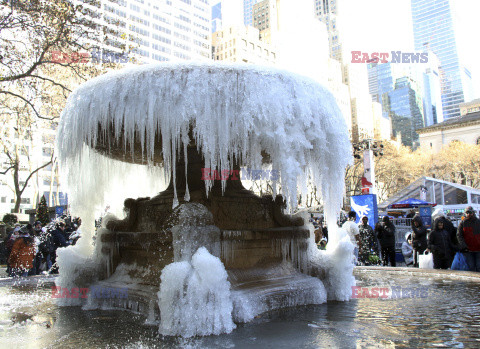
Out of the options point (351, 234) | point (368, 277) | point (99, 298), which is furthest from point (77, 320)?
point (351, 234)

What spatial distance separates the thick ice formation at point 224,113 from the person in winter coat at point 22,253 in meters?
5.56

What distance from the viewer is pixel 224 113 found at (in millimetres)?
4371

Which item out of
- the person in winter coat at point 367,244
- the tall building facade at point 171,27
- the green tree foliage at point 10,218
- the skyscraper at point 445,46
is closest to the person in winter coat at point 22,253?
the person in winter coat at point 367,244

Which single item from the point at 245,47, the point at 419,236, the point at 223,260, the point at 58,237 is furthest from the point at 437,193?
the point at 245,47

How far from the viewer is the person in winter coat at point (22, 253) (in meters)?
9.16

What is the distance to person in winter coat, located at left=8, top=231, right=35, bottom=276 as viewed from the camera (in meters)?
9.16

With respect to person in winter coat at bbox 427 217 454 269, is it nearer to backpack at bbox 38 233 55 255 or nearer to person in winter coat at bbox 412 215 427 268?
person in winter coat at bbox 412 215 427 268

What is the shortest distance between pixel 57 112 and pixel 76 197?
40.2 ft

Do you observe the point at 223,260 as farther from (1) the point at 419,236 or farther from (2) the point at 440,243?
(1) the point at 419,236

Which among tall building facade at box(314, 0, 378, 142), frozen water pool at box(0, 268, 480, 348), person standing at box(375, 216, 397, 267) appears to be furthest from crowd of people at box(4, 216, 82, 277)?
tall building facade at box(314, 0, 378, 142)

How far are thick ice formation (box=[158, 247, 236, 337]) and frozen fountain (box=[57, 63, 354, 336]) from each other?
10mm

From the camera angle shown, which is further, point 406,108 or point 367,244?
point 406,108

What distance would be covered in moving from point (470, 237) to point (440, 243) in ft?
2.27

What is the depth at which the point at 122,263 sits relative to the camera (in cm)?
553
